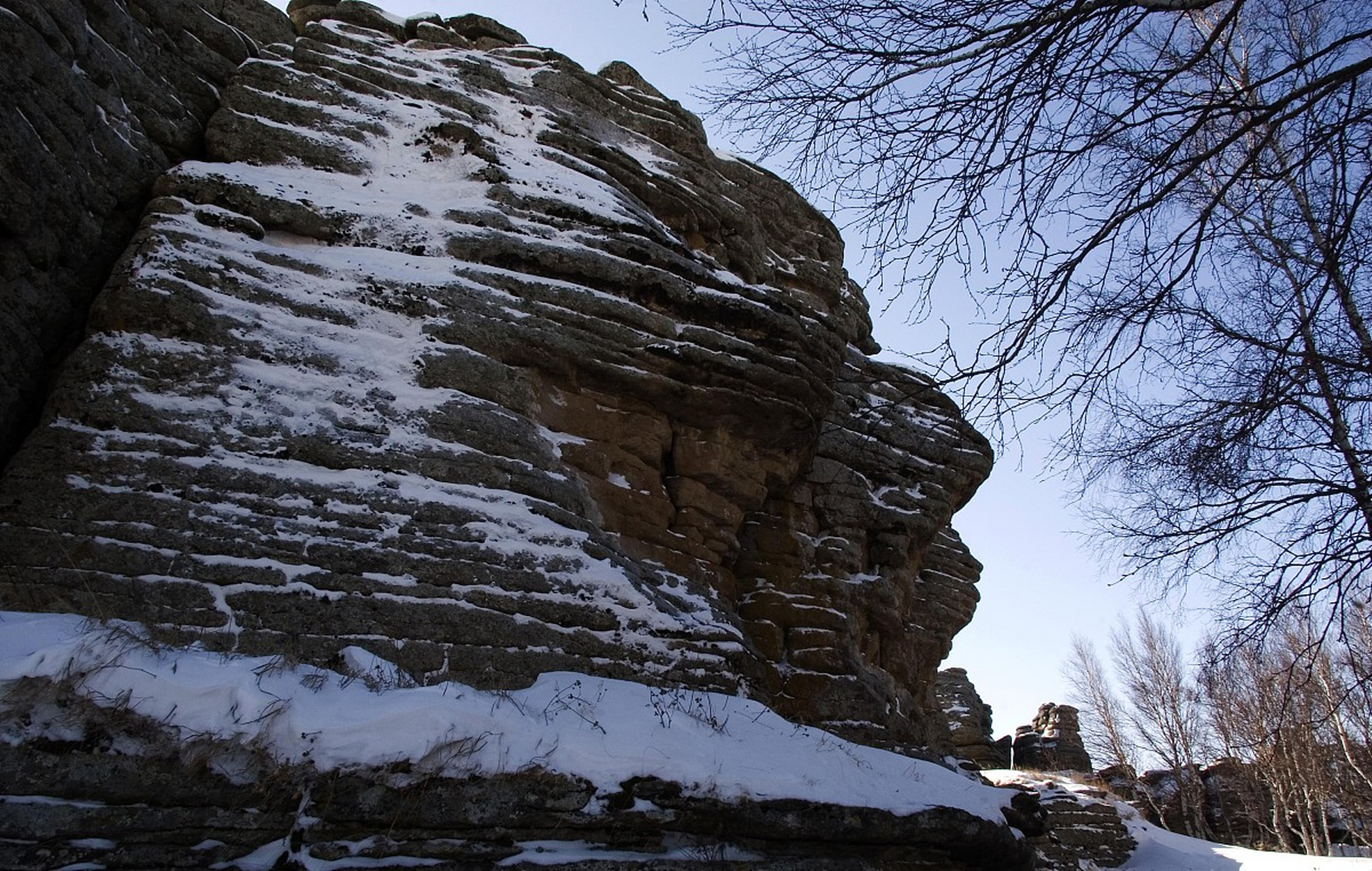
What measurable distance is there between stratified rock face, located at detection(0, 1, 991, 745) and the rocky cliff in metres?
0.03

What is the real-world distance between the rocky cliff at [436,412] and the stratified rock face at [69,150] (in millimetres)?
52

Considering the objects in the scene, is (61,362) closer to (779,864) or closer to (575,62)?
(779,864)

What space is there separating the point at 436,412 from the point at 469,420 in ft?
1.02

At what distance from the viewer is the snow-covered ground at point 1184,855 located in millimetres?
15180

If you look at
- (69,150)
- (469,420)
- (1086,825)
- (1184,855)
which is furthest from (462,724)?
(1184,855)

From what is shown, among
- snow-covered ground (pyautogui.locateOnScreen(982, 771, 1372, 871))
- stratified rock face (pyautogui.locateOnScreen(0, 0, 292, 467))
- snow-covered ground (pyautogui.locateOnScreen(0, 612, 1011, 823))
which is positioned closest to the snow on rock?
snow-covered ground (pyautogui.locateOnScreen(0, 612, 1011, 823))

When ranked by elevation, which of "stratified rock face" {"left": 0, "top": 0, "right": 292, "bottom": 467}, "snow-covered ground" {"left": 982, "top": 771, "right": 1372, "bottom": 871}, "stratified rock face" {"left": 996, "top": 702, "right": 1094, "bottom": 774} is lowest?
"snow-covered ground" {"left": 982, "top": 771, "right": 1372, "bottom": 871}

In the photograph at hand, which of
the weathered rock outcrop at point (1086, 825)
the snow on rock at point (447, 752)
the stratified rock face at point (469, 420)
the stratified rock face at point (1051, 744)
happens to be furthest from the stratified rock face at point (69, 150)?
the stratified rock face at point (1051, 744)

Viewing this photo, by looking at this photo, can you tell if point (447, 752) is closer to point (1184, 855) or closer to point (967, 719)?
point (1184, 855)

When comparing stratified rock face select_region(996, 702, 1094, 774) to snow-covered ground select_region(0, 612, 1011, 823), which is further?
stratified rock face select_region(996, 702, 1094, 774)

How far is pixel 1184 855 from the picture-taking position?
58.4 ft

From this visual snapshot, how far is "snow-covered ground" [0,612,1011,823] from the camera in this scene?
4.39m

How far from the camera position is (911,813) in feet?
19.1

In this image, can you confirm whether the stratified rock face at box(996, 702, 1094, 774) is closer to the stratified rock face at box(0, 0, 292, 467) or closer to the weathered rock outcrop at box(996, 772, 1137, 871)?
the weathered rock outcrop at box(996, 772, 1137, 871)
